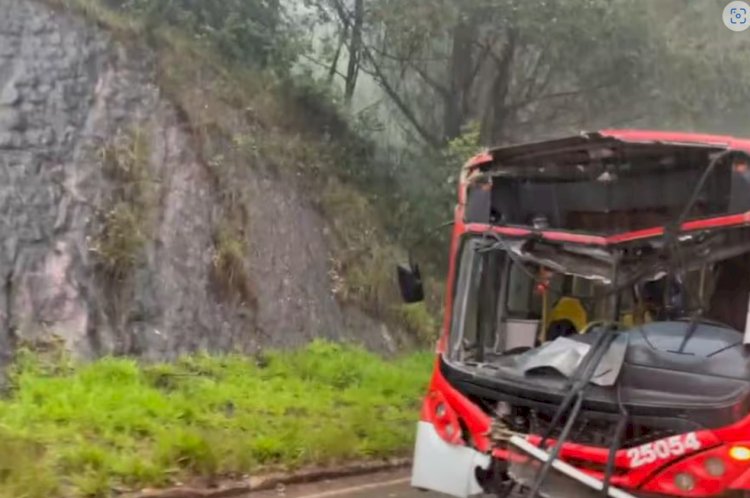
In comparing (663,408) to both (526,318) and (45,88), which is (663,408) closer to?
(526,318)

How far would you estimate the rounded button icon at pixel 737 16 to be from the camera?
16438mm

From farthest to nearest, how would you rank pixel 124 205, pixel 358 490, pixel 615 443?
pixel 124 205 < pixel 358 490 < pixel 615 443

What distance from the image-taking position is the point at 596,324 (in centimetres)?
673

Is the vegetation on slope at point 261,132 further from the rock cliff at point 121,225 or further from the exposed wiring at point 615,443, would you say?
the exposed wiring at point 615,443

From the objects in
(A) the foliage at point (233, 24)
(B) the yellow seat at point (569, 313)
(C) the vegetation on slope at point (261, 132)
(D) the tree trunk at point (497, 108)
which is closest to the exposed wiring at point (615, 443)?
(B) the yellow seat at point (569, 313)

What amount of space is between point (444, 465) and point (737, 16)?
12.4 metres

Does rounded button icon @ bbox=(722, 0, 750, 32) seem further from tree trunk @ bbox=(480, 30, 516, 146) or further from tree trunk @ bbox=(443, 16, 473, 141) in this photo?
tree trunk @ bbox=(443, 16, 473, 141)

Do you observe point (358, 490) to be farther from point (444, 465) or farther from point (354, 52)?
point (354, 52)

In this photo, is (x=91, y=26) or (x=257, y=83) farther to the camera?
(x=257, y=83)

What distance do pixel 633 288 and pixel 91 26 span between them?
9.80m

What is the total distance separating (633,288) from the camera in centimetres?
670

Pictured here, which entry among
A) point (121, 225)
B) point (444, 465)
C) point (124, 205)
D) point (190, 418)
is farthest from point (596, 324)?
point (124, 205)

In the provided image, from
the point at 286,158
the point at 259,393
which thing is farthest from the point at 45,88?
the point at 259,393

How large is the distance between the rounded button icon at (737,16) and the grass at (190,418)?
814 cm
